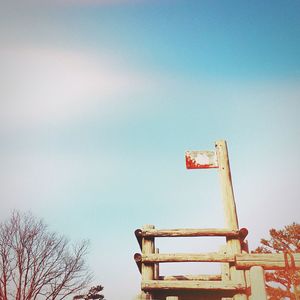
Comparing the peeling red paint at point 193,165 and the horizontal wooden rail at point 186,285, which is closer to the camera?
the horizontal wooden rail at point 186,285

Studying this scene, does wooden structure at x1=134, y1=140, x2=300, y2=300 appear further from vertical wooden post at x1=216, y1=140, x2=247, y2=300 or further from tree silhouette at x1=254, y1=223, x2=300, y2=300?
tree silhouette at x1=254, y1=223, x2=300, y2=300

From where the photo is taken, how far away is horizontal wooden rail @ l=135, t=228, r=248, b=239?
428 centimetres

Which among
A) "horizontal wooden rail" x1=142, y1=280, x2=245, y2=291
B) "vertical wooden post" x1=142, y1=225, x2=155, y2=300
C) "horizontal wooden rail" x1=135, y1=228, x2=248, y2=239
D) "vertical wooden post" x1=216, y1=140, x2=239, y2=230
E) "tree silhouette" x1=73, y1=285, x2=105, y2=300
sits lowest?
"tree silhouette" x1=73, y1=285, x2=105, y2=300

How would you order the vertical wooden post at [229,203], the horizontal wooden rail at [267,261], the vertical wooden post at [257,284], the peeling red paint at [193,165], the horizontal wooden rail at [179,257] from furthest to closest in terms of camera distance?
1. the peeling red paint at [193,165]
2. the horizontal wooden rail at [179,257]
3. the vertical wooden post at [229,203]
4. the horizontal wooden rail at [267,261]
5. the vertical wooden post at [257,284]

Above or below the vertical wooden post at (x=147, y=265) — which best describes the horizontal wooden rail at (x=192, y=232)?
above

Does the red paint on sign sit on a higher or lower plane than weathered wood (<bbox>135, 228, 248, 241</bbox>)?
higher

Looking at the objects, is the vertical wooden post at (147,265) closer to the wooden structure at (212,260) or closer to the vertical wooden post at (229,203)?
the wooden structure at (212,260)

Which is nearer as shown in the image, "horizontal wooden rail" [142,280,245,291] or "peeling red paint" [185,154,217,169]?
"horizontal wooden rail" [142,280,245,291]

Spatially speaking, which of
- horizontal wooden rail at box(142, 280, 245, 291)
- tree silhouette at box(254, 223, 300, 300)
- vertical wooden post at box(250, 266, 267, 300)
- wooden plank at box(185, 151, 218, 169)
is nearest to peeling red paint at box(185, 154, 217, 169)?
wooden plank at box(185, 151, 218, 169)

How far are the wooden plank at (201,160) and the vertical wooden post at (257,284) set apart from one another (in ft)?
8.33

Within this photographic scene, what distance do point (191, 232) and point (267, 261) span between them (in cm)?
119

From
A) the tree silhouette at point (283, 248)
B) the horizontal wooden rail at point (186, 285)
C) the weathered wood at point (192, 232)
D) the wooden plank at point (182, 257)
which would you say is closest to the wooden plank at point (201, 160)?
the weathered wood at point (192, 232)

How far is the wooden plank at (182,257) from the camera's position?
4.07m

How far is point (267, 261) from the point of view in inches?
139
